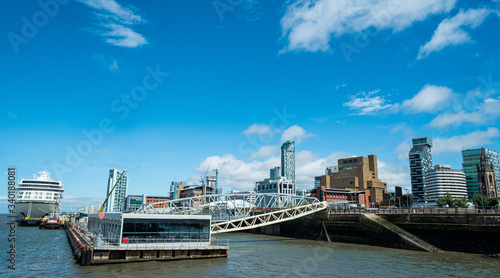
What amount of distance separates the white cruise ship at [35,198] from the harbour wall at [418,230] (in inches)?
3639

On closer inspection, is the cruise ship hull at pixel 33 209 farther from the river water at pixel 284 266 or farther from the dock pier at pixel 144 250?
the dock pier at pixel 144 250

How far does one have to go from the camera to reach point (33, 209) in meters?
113

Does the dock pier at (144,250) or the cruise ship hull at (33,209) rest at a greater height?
the cruise ship hull at (33,209)

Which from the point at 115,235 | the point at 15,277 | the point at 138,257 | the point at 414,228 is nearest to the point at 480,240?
the point at 414,228

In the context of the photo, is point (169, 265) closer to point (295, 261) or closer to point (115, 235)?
point (115, 235)

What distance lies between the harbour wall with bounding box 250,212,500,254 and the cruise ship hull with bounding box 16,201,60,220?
91.8 metres

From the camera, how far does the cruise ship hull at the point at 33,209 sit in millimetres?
111750

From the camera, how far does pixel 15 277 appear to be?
100 ft

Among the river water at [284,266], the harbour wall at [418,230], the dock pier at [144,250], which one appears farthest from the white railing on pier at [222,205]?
the river water at [284,266]

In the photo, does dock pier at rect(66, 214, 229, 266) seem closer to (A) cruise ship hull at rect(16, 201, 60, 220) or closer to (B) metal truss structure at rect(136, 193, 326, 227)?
(B) metal truss structure at rect(136, 193, 326, 227)

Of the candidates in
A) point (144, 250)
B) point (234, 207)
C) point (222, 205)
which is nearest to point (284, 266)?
point (144, 250)

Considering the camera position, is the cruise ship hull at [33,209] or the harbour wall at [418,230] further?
the cruise ship hull at [33,209]

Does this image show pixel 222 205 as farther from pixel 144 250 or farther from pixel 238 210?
pixel 144 250

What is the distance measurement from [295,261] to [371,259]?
32.3 feet
